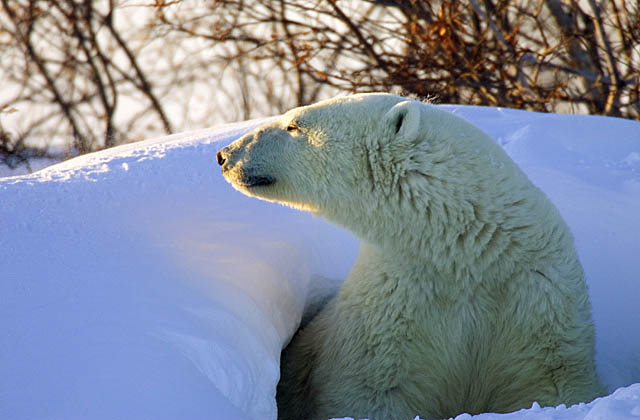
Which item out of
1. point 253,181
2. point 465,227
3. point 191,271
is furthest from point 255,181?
point 465,227

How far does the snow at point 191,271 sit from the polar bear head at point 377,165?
397mm

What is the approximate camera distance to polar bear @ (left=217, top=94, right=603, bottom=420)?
7.65 ft

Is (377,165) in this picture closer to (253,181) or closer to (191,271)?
(253,181)

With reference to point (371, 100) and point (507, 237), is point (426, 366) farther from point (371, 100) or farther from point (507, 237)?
point (371, 100)

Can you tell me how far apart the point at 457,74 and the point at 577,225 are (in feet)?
13.0

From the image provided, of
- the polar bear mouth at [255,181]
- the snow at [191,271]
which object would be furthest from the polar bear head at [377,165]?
the snow at [191,271]

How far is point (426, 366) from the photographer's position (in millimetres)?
2482

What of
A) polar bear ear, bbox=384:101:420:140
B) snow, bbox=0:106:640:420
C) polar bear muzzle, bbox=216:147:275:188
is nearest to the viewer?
snow, bbox=0:106:640:420

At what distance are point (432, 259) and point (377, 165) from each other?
0.38m

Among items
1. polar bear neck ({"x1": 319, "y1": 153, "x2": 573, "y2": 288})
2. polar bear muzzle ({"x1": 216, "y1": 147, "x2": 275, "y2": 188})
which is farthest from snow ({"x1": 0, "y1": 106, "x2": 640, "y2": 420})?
polar bear neck ({"x1": 319, "y1": 153, "x2": 573, "y2": 288})

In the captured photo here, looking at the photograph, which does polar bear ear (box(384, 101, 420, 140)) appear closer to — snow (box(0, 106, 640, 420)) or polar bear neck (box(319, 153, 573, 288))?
polar bear neck (box(319, 153, 573, 288))

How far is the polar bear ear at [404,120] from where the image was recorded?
2277 millimetres

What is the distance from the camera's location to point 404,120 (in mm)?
2299

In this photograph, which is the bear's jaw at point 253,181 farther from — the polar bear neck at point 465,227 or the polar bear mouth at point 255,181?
the polar bear neck at point 465,227
